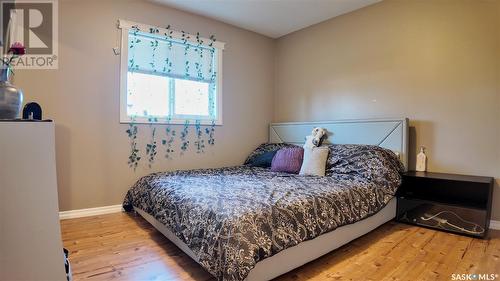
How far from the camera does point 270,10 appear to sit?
3.57m

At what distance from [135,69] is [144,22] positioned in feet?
1.92

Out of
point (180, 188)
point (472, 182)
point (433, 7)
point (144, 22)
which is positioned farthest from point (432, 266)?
point (144, 22)

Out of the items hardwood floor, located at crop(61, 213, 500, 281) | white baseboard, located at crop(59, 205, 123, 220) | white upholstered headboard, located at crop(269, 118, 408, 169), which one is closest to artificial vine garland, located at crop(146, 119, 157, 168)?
white baseboard, located at crop(59, 205, 123, 220)

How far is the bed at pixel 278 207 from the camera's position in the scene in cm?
153

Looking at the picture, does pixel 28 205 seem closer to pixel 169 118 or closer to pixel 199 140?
pixel 169 118

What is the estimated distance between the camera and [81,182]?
9.64 ft

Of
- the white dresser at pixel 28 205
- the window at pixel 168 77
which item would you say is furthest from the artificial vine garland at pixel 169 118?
the white dresser at pixel 28 205

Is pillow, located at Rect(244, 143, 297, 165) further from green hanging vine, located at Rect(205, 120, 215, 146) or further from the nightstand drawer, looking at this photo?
the nightstand drawer

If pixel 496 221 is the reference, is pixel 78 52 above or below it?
above

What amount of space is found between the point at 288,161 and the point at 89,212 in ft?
7.67

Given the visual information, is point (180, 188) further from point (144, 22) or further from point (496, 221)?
point (496, 221)

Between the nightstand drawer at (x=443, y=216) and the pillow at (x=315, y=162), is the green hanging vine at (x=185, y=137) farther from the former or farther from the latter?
the nightstand drawer at (x=443, y=216)

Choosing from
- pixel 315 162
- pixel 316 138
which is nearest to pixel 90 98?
pixel 315 162

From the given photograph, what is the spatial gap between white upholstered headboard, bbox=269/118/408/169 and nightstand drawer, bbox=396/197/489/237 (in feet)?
1.54
